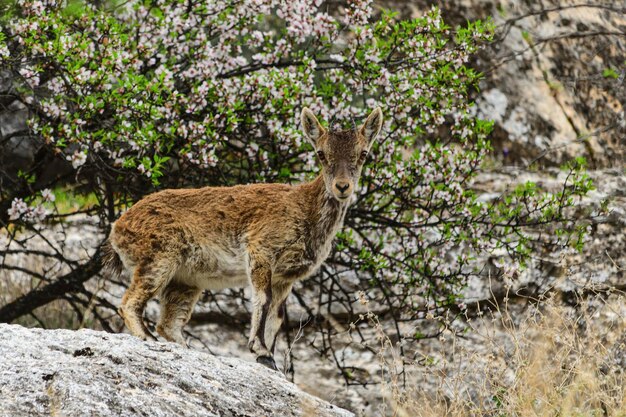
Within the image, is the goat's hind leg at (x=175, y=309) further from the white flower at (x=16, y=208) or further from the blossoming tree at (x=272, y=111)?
the white flower at (x=16, y=208)

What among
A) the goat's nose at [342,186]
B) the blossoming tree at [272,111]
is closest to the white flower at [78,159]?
the blossoming tree at [272,111]

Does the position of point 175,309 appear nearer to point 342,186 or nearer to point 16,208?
point 342,186

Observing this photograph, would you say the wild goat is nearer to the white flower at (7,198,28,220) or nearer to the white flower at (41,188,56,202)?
the white flower at (41,188,56,202)

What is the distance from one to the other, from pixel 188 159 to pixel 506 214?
3633 millimetres

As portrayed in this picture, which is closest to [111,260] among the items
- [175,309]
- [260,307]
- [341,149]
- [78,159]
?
[175,309]

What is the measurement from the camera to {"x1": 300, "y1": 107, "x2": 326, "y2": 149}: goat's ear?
9047 mm

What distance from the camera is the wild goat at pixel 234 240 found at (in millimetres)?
8172

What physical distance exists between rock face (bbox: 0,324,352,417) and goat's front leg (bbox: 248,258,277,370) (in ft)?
4.42

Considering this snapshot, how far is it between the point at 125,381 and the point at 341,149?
4.01 meters

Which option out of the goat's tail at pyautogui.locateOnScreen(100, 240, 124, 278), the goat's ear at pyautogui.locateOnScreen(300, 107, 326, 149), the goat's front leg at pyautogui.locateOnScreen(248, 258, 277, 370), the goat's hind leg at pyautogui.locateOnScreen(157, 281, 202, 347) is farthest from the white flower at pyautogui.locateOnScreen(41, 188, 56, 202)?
the goat's ear at pyautogui.locateOnScreen(300, 107, 326, 149)

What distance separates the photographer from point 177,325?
8500mm

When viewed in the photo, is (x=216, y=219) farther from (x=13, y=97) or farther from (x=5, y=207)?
(x=5, y=207)

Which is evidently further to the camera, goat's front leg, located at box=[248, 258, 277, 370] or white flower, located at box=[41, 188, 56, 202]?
white flower, located at box=[41, 188, 56, 202]

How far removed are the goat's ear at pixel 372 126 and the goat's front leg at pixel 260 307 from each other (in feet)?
5.67
